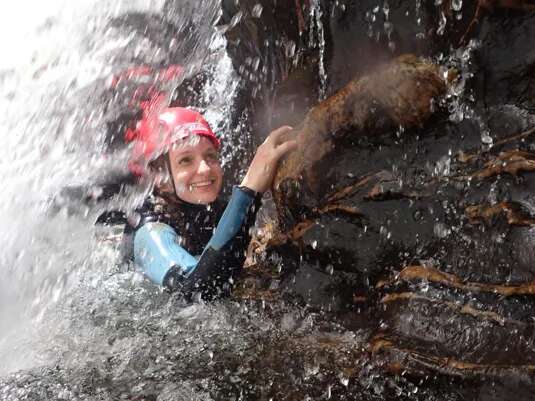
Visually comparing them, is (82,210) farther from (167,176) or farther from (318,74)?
(318,74)

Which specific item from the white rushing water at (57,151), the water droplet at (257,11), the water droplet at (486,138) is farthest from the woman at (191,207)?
the water droplet at (486,138)

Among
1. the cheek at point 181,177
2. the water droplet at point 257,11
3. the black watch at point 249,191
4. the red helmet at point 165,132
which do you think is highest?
the water droplet at point 257,11

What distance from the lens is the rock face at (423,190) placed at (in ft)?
8.07

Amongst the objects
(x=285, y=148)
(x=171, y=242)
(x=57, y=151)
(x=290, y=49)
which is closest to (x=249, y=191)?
(x=285, y=148)

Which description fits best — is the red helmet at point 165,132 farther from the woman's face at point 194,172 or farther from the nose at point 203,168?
the nose at point 203,168

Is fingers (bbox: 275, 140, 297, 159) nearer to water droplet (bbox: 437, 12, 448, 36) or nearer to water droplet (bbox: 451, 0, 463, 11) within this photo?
water droplet (bbox: 437, 12, 448, 36)

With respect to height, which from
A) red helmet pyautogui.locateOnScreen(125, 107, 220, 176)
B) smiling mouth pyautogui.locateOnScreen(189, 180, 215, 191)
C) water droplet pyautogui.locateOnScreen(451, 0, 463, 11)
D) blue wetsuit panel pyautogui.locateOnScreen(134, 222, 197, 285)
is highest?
water droplet pyautogui.locateOnScreen(451, 0, 463, 11)

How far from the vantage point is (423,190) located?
3.04 m

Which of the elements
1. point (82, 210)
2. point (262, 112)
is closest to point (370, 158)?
point (262, 112)

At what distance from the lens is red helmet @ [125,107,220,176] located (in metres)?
4.62

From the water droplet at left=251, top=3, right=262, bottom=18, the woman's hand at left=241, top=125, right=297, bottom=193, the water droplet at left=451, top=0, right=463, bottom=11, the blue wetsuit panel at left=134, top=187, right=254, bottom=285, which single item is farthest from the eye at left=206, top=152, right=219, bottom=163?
the water droplet at left=451, top=0, right=463, bottom=11

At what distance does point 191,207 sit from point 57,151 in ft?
17.1

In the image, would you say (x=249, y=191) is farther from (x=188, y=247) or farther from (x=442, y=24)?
(x=442, y=24)

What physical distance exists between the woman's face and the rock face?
35.9 inches
